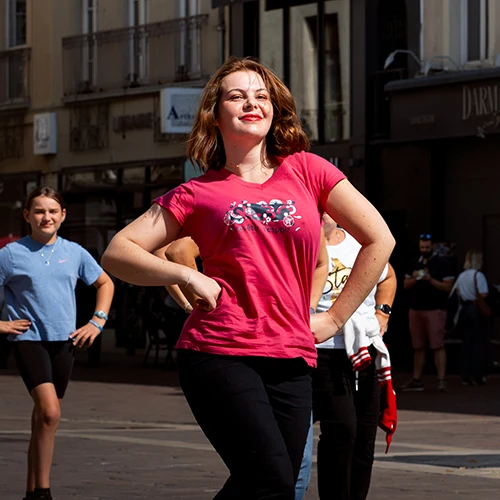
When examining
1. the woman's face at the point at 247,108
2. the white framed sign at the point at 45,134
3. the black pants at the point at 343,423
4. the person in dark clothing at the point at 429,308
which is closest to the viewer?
the woman's face at the point at 247,108

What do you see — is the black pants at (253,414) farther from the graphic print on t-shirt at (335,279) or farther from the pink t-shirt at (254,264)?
the graphic print on t-shirt at (335,279)

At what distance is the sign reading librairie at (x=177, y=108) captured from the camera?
26656 mm

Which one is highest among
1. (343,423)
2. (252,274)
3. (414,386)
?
(252,274)

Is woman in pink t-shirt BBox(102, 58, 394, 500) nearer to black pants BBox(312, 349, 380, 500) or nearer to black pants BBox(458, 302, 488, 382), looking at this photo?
black pants BBox(312, 349, 380, 500)

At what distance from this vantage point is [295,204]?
5.29m

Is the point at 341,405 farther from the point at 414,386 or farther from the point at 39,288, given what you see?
the point at 414,386

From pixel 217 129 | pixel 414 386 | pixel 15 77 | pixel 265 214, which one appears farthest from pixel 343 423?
pixel 15 77

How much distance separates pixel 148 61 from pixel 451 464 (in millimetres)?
19289

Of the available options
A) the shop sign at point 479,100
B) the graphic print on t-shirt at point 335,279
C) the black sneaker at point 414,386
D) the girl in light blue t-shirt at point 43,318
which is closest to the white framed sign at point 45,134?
the shop sign at point 479,100

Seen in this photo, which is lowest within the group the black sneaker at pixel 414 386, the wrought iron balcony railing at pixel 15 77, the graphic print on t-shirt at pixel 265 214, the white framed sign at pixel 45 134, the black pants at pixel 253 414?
the black sneaker at pixel 414 386

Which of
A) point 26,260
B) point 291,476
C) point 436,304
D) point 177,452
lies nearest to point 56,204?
point 26,260

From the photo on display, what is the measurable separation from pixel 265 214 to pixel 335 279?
99.9 inches

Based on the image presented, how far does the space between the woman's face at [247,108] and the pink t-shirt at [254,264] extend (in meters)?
0.19

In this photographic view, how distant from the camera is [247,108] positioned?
541 cm
